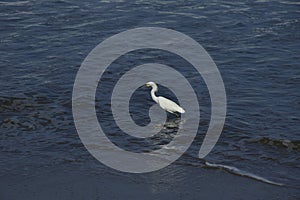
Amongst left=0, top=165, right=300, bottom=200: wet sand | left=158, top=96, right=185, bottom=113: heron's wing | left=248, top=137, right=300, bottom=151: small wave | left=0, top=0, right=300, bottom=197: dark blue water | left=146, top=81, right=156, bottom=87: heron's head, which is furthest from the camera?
left=146, top=81, right=156, bottom=87: heron's head

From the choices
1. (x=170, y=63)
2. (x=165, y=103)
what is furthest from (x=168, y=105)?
(x=170, y=63)

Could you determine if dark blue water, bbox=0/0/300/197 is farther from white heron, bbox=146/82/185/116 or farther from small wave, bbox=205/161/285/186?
white heron, bbox=146/82/185/116

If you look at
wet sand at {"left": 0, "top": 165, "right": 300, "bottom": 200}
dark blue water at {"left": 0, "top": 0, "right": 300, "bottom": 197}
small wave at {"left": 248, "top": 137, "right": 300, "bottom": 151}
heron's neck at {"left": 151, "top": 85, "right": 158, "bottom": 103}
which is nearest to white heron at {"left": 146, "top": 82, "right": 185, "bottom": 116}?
heron's neck at {"left": 151, "top": 85, "right": 158, "bottom": 103}

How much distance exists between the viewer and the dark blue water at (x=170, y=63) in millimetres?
11430

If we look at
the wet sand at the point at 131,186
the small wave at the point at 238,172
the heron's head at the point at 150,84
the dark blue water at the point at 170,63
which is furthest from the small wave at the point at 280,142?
the heron's head at the point at 150,84

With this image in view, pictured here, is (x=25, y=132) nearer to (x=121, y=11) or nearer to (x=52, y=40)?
(x=52, y=40)

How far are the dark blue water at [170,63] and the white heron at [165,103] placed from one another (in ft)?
1.47

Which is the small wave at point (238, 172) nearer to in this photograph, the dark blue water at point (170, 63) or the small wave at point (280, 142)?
the dark blue water at point (170, 63)

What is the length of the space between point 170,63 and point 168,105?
2738mm

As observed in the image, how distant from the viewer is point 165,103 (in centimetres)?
1383

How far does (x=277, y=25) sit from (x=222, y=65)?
323 centimetres

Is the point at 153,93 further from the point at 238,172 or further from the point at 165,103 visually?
the point at 238,172

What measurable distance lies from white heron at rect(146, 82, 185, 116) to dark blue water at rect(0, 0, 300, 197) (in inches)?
17.7

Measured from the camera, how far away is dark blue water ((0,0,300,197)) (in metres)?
11.4
